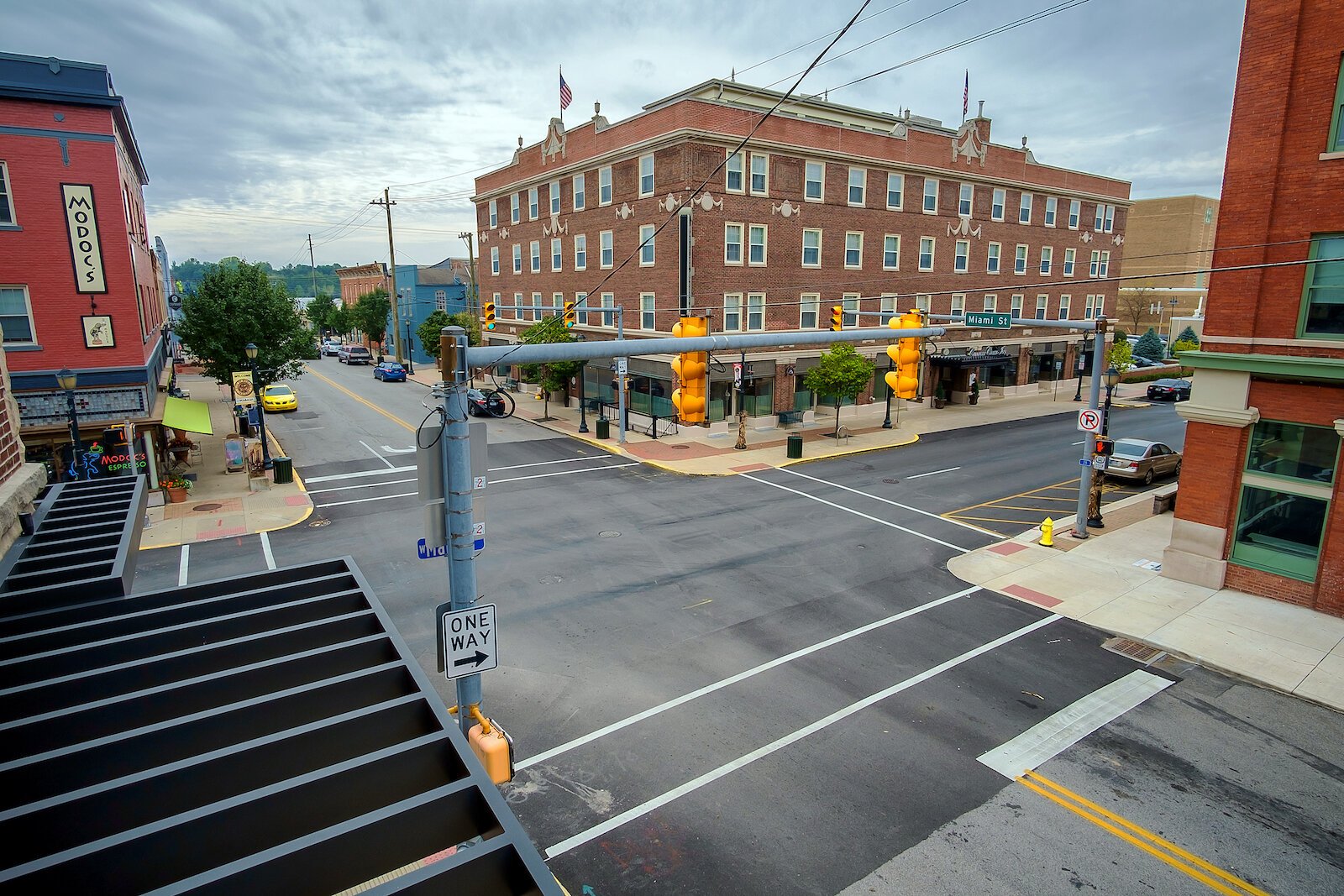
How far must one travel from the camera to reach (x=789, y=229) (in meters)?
33.4

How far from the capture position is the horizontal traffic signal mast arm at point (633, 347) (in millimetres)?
6746

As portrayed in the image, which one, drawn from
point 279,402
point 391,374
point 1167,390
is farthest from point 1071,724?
point 391,374

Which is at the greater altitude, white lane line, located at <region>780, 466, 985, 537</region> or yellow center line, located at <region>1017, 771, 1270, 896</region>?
white lane line, located at <region>780, 466, 985, 537</region>

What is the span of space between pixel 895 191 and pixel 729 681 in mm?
32450

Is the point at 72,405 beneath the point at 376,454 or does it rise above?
above

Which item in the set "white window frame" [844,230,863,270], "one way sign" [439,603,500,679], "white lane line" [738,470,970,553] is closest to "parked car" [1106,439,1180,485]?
"white lane line" [738,470,970,553]

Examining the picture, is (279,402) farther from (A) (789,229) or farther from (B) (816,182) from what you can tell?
(B) (816,182)

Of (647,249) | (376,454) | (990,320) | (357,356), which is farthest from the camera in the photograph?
(357,356)

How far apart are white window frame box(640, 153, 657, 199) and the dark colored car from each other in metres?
35.8

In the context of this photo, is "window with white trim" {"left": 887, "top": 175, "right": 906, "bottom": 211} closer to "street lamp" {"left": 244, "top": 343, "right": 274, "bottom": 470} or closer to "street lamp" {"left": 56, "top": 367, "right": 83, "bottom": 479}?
"street lamp" {"left": 244, "top": 343, "right": 274, "bottom": 470}

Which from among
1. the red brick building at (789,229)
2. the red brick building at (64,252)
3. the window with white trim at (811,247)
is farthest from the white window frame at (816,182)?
the red brick building at (64,252)

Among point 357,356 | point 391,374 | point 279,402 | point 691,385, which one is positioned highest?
point 691,385

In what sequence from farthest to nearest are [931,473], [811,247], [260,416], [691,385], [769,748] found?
[811,247]
[931,473]
[260,416]
[769,748]
[691,385]

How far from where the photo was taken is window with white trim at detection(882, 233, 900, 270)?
1467 inches
